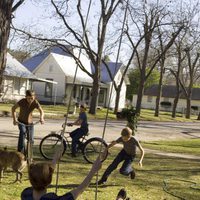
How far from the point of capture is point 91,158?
1262 cm

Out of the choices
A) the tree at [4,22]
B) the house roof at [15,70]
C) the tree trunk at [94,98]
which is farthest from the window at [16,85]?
the tree at [4,22]

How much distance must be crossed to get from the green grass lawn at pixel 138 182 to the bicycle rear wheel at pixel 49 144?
25cm

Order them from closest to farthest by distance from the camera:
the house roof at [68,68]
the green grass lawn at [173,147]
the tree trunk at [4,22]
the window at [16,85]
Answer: the tree trunk at [4,22], the green grass lawn at [173,147], the window at [16,85], the house roof at [68,68]

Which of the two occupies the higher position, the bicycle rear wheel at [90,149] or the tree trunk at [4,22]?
the tree trunk at [4,22]

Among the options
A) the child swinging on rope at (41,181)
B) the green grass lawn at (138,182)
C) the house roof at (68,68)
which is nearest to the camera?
the child swinging on rope at (41,181)

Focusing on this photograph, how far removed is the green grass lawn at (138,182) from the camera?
874 cm

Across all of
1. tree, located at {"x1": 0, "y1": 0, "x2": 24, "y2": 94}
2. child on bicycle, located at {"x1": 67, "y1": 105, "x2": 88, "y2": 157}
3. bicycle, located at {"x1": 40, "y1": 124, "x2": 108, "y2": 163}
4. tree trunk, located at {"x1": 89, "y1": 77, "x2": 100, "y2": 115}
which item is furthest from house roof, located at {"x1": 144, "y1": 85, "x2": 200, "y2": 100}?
tree, located at {"x1": 0, "y1": 0, "x2": 24, "y2": 94}

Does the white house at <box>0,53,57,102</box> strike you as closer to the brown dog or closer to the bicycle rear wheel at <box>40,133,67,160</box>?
the bicycle rear wheel at <box>40,133,67,160</box>

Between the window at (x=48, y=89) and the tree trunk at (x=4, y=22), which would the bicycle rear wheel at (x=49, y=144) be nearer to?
the tree trunk at (x=4, y=22)

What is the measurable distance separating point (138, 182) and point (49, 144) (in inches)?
128

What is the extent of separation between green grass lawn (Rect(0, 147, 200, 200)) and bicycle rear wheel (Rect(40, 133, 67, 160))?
0.81 ft

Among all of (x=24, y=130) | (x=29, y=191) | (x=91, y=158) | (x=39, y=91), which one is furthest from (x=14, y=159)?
(x=39, y=91)

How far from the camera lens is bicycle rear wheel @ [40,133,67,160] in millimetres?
12602

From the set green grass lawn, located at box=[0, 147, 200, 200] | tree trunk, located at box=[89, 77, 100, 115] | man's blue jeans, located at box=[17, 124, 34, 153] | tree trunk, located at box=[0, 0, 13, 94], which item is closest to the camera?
green grass lawn, located at box=[0, 147, 200, 200]
